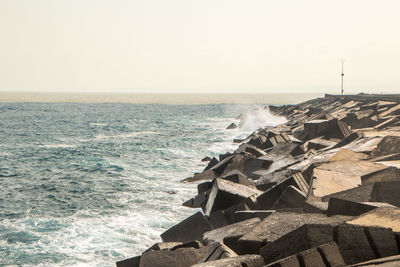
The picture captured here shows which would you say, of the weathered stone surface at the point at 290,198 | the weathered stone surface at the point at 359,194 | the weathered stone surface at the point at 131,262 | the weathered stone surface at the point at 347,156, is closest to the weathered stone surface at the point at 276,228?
the weathered stone surface at the point at 359,194

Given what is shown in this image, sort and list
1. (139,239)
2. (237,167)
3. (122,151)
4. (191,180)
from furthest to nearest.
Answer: (122,151), (191,180), (237,167), (139,239)

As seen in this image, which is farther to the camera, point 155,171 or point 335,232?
point 155,171

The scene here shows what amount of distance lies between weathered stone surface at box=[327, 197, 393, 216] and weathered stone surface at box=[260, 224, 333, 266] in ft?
3.13

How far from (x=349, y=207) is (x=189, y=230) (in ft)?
10.9

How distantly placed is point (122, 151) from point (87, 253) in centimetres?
1549

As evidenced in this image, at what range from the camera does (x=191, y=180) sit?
13.3 metres

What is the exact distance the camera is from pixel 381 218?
12.6 feet

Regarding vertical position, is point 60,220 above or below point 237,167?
below

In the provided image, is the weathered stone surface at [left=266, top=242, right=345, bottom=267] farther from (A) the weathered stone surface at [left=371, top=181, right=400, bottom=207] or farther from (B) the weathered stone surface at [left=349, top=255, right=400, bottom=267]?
(A) the weathered stone surface at [left=371, top=181, right=400, bottom=207]

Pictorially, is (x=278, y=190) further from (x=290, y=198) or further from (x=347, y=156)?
(x=347, y=156)

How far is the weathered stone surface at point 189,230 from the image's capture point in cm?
700

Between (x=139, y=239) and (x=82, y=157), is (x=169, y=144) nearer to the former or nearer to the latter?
(x=82, y=157)

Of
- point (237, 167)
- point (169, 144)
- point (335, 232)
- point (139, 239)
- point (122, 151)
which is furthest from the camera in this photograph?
point (169, 144)

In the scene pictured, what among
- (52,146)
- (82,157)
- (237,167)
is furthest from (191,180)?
(52,146)
